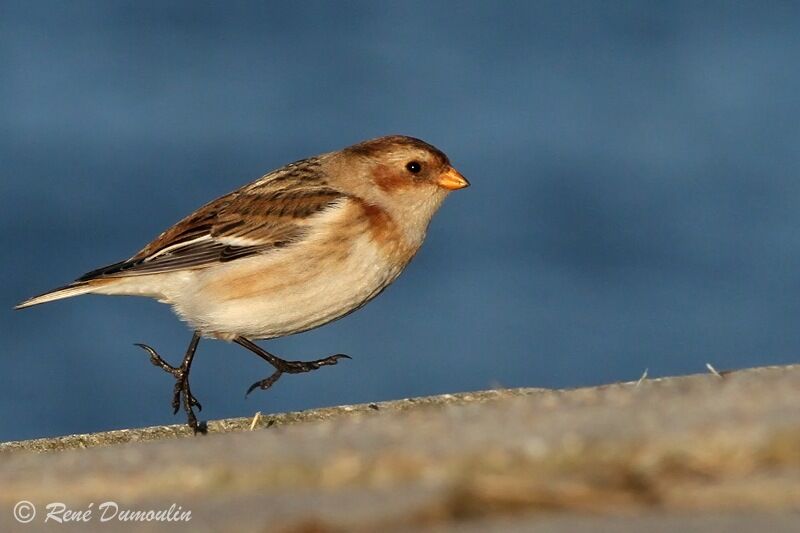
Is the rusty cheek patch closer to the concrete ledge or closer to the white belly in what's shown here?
the white belly

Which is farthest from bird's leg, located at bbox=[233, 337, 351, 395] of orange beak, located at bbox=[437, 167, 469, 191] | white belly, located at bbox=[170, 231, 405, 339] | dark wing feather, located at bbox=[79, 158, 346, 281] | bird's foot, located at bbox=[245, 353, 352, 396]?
orange beak, located at bbox=[437, 167, 469, 191]

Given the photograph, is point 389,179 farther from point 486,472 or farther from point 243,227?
point 486,472

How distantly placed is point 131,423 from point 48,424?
118cm

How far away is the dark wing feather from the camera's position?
325 inches

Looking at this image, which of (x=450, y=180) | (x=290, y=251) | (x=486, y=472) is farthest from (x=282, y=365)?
(x=486, y=472)

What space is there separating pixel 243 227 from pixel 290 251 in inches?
18.3

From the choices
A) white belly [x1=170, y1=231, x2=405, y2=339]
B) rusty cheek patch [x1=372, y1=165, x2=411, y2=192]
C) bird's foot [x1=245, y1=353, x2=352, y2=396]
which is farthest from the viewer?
rusty cheek patch [x1=372, y1=165, x2=411, y2=192]

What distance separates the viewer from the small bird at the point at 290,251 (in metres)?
7.88

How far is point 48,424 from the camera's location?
16.4m

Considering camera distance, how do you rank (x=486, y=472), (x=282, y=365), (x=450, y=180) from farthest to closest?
(x=450, y=180) < (x=282, y=365) < (x=486, y=472)

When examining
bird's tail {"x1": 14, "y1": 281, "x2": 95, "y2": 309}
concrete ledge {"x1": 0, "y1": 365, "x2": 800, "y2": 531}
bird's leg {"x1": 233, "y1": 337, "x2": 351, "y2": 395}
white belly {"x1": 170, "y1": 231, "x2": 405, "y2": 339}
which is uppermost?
concrete ledge {"x1": 0, "y1": 365, "x2": 800, "y2": 531}

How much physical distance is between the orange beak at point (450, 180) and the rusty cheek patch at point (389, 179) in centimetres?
19

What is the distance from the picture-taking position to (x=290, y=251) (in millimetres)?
8055

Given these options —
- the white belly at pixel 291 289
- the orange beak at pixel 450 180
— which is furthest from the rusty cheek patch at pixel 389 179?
the white belly at pixel 291 289
